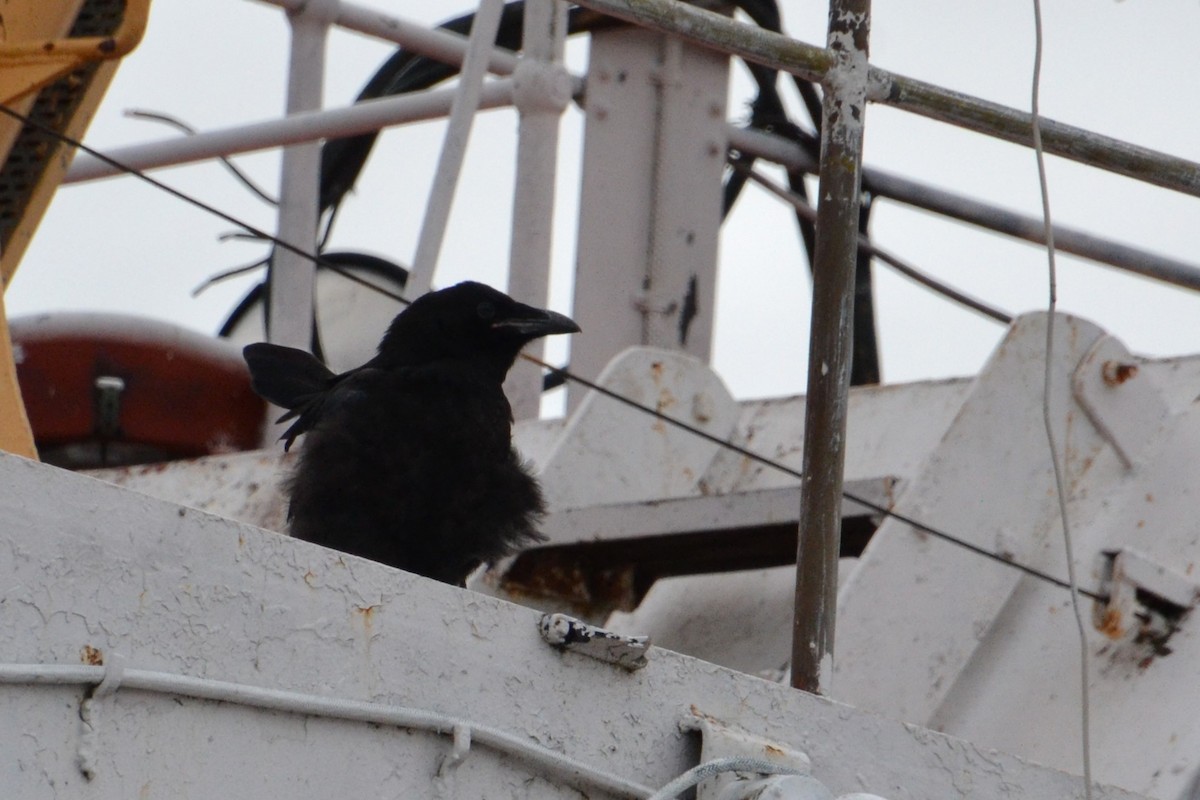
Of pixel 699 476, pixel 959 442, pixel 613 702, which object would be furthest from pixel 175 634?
pixel 699 476

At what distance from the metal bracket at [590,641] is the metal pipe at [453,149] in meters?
3.07

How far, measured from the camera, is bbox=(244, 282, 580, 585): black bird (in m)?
4.95

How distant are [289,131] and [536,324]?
143cm

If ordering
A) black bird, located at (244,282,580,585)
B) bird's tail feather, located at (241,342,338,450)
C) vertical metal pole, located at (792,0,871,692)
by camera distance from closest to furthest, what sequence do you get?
vertical metal pole, located at (792,0,871,692) < black bird, located at (244,282,580,585) < bird's tail feather, located at (241,342,338,450)

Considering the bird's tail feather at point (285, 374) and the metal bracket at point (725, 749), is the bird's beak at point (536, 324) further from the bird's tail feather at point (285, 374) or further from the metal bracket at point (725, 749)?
the metal bracket at point (725, 749)

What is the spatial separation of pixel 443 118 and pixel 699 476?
1590 mm

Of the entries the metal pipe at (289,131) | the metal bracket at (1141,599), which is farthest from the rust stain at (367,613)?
the metal pipe at (289,131)

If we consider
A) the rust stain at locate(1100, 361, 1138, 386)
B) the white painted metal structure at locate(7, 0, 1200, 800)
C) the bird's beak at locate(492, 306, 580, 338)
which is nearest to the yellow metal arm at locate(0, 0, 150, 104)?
the white painted metal structure at locate(7, 0, 1200, 800)

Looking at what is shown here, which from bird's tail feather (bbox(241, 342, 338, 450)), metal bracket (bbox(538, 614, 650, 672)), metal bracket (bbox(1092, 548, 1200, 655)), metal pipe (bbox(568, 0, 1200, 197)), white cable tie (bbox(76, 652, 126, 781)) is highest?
metal pipe (bbox(568, 0, 1200, 197))

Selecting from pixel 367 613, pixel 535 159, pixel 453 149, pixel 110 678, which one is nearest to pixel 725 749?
pixel 367 613

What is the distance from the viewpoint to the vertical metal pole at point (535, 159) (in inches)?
253

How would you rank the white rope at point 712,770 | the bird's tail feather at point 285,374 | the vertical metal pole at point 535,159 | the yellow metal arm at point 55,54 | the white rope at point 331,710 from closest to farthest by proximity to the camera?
the white rope at point 331,710 → the white rope at point 712,770 → the yellow metal arm at point 55,54 → the bird's tail feather at point 285,374 → the vertical metal pole at point 535,159

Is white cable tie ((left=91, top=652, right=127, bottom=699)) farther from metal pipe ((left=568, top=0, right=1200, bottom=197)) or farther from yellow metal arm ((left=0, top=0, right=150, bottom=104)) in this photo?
yellow metal arm ((left=0, top=0, right=150, bottom=104))

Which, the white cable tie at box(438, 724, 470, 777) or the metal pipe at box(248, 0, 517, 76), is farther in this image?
the metal pipe at box(248, 0, 517, 76)
